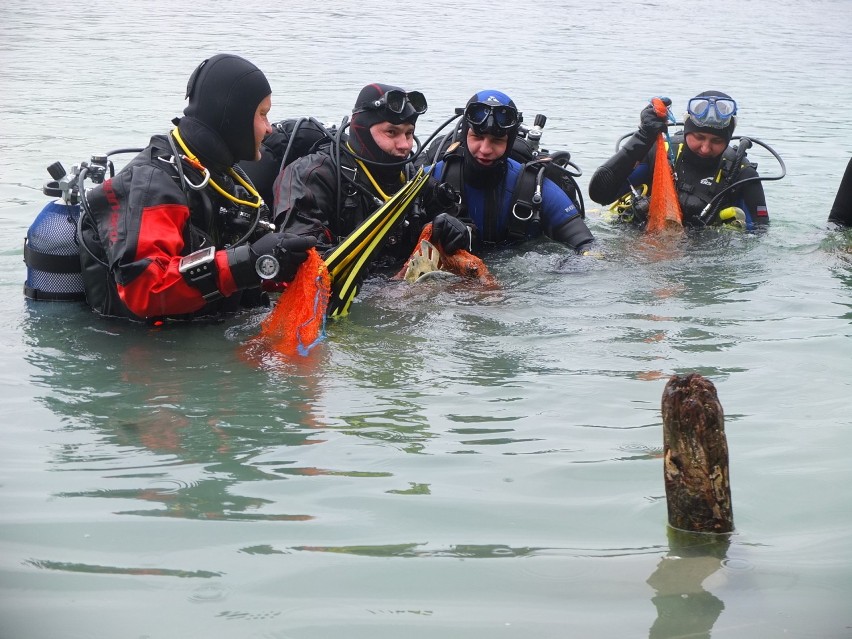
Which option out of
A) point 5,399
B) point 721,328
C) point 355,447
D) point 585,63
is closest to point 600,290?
point 721,328

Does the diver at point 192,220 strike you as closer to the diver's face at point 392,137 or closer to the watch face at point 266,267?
the watch face at point 266,267

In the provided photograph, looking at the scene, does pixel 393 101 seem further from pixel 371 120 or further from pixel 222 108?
pixel 222 108

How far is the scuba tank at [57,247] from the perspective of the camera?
15.5ft

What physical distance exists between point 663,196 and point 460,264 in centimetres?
187

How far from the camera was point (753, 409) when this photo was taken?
3936mm

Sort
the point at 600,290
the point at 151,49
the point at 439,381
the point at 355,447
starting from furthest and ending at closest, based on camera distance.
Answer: the point at 151,49
the point at 600,290
the point at 439,381
the point at 355,447

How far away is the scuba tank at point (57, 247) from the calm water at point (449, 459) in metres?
0.10

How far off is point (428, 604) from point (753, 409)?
1.91 metres

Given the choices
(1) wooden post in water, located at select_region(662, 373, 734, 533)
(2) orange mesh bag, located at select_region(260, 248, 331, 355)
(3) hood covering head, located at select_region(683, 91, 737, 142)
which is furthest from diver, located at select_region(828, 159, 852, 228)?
(1) wooden post in water, located at select_region(662, 373, 734, 533)

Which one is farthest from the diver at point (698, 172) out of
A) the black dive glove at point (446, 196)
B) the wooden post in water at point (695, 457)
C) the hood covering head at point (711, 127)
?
the wooden post in water at point (695, 457)

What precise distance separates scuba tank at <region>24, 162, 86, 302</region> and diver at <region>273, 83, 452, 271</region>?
1.08m

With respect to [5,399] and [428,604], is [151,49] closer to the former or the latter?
[5,399]

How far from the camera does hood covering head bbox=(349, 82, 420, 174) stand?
224 inches

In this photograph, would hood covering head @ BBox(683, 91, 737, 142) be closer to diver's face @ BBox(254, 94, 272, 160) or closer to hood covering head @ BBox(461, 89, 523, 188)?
hood covering head @ BBox(461, 89, 523, 188)
